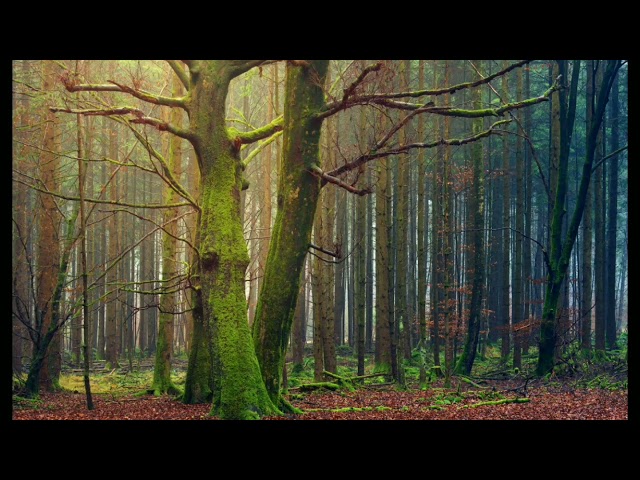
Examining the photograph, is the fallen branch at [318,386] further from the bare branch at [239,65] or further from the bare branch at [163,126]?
the bare branch at [239,65]

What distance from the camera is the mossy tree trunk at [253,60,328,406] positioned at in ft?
30.8

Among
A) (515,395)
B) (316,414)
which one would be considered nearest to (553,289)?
(515,395)

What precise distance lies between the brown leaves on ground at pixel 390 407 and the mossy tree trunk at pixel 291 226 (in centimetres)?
121

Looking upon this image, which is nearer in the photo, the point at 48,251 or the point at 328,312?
the point at 48,251

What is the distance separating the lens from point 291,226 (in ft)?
30.8

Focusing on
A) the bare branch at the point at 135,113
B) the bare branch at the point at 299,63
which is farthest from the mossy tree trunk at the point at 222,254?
the bare branch at the point at 299,63

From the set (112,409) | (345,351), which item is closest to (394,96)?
(112,409)

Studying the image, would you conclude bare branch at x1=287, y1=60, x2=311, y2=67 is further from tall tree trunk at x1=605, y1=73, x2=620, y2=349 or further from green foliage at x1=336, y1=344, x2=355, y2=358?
green foliage at x1=336, y1=344, x2=355, y2=358

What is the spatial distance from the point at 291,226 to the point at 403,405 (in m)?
4.38

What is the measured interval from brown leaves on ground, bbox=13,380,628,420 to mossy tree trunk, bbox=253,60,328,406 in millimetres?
1213

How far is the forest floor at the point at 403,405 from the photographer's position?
9.73 meters

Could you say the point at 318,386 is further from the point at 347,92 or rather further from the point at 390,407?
the point at 347,92

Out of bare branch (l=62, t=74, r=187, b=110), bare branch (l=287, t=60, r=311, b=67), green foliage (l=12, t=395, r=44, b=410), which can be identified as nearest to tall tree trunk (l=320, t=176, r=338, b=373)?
bare branch (l=62, t=74, r=187, b=110)
